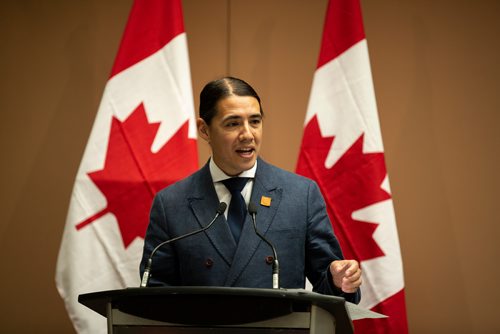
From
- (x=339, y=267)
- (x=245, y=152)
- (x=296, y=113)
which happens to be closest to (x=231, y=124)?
(x=245, y=152)

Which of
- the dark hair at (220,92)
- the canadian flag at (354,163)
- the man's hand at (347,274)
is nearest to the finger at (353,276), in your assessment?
the man's hand at (347,274)

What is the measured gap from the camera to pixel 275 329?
1350mm

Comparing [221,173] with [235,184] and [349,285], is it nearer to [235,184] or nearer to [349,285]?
[235,184]

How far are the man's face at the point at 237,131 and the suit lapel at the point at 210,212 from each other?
11 cm

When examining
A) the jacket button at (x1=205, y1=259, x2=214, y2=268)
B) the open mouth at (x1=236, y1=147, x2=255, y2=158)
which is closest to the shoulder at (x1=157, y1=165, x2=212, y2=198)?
the open mouth at (x1=236, y1=147, x2=255, y2=158)

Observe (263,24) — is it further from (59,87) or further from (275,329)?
(275,329)

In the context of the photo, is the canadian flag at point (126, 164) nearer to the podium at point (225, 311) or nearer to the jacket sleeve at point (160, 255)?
the jacket sleeve at point (160, 255)

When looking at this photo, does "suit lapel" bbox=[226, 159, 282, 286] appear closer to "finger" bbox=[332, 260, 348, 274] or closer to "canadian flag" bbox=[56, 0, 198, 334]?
"finger" bbox=[332, 260, 348, 274]

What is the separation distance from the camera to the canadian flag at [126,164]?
2.88 metres

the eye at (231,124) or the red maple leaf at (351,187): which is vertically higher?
the eye at (231,124)

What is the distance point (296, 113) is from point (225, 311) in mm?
2246

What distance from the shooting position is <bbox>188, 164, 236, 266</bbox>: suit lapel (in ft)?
6.55

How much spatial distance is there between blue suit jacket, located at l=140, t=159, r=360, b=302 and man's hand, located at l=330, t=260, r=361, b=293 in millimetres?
163

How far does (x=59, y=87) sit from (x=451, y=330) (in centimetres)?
256
